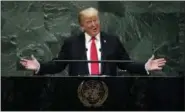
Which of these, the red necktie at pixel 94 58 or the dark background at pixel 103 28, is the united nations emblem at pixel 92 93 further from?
the dark background at pixel 103 28

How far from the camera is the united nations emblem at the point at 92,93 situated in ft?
14.1

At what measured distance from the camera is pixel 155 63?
4.46 metres

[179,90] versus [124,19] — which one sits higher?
[124,19]

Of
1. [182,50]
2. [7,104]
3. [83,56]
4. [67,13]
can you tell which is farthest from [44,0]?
[182,50]

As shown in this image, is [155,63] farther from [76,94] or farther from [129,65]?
[76,94]

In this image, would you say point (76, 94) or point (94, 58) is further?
point (94, 58)

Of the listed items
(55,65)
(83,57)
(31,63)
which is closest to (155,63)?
(83,57)

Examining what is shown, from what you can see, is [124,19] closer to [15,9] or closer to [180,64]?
[180,64]

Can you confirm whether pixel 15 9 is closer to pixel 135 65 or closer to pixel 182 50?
pixel 135 65

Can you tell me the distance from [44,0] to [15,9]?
31 cm

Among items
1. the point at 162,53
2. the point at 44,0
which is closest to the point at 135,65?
the point at 162,53

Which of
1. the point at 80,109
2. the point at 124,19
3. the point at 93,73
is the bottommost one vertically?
the point at 80,109

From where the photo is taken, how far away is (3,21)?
4496mm

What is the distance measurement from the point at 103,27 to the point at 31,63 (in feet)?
2.71
